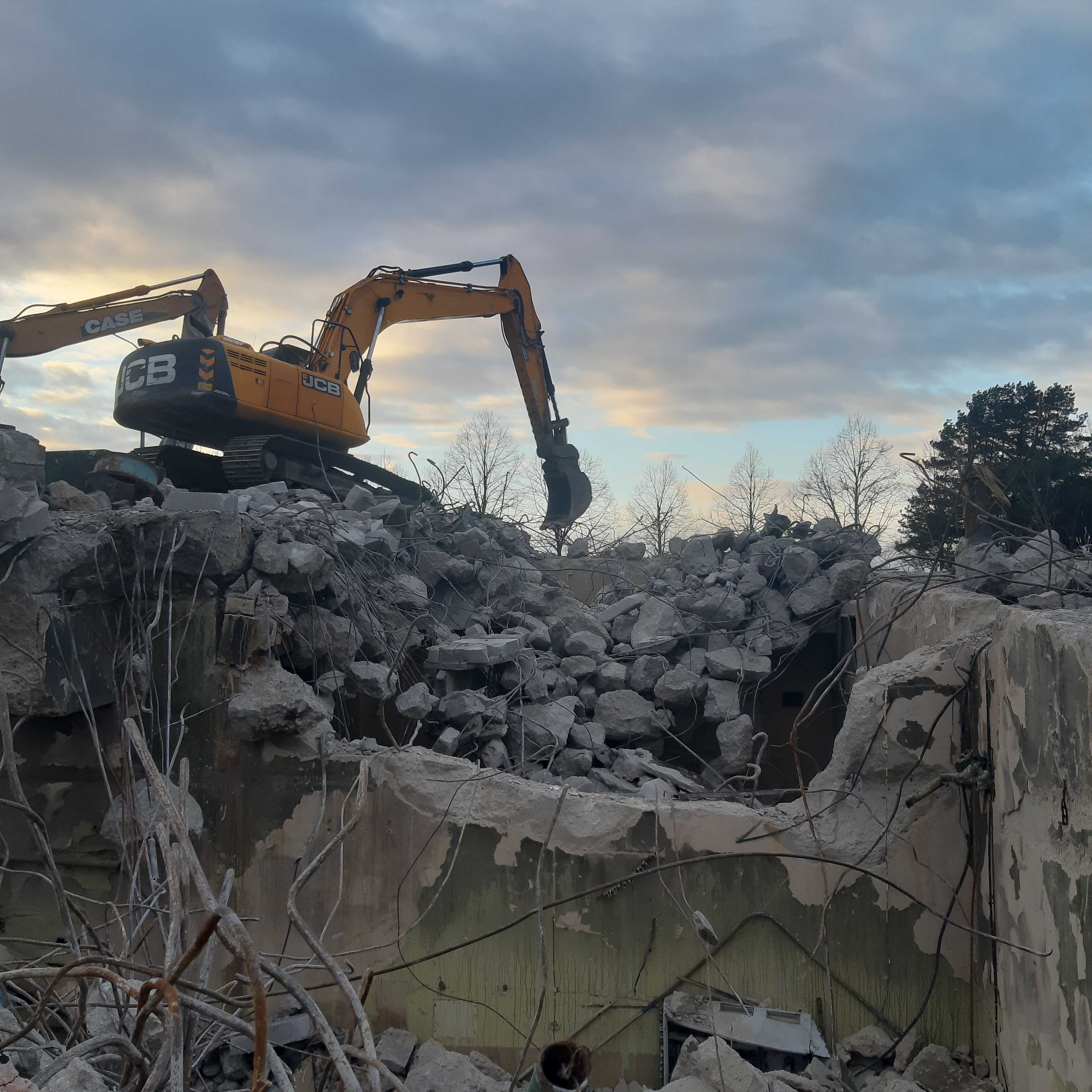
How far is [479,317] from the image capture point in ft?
36.9

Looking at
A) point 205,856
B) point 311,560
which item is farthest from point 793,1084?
point 311,560

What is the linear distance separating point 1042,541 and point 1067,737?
3.46 m

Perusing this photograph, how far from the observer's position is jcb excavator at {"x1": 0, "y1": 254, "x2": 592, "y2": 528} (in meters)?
8.81

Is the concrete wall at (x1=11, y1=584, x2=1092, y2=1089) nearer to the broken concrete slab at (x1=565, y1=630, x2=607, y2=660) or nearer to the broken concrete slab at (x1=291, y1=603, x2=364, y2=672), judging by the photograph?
the broken concrete slab at (x1=291, y1=603, x2=364, y2=672)

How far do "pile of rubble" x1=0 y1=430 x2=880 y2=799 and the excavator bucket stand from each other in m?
1.74

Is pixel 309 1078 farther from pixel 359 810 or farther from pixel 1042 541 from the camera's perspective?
pixel 1042 541

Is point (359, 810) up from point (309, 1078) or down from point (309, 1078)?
up

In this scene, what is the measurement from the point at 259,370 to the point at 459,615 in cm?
375

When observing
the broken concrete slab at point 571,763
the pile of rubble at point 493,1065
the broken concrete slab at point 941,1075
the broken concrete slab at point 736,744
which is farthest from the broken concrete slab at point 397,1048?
the broken concrete slab at point 736,744

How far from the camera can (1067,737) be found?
2729 mm

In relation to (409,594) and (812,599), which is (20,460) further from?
(812,599)

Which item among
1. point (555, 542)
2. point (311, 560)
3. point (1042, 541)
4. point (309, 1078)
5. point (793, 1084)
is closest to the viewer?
point (793, 1084)

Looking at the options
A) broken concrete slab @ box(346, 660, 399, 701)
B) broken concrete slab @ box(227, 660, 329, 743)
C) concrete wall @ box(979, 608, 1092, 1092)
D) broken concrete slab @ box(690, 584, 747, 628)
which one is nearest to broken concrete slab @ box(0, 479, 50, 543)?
broken concrete slab @ box(227, 660, 329, 743)

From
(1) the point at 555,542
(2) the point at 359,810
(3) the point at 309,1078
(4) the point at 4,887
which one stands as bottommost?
(3) the point at 309,1078
